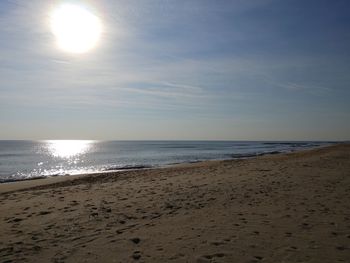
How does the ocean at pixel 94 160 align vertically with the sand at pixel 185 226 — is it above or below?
below

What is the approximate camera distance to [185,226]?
791 centimetres

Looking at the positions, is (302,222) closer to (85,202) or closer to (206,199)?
(206,199)

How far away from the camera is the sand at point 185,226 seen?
6.16m

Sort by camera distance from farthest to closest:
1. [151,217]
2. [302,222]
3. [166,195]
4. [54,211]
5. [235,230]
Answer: [166,195] < [54,211] < [151,217] < [302,222] < [235,230]

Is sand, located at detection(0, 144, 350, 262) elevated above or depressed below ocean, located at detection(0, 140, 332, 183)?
above

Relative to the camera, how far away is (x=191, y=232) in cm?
742

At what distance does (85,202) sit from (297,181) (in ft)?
28.7

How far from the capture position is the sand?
6.16m

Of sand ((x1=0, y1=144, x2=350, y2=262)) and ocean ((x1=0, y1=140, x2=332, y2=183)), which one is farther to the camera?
ocean ((x1=0, y1=140, x2=332, y2=183))

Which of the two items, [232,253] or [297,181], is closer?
[232,253]

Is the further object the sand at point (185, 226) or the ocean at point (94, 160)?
the ocean at point (94, 160)

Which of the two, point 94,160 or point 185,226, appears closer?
point 185,226

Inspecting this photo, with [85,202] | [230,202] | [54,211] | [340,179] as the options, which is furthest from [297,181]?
[54,211]

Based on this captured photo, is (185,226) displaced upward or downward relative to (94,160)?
upward
